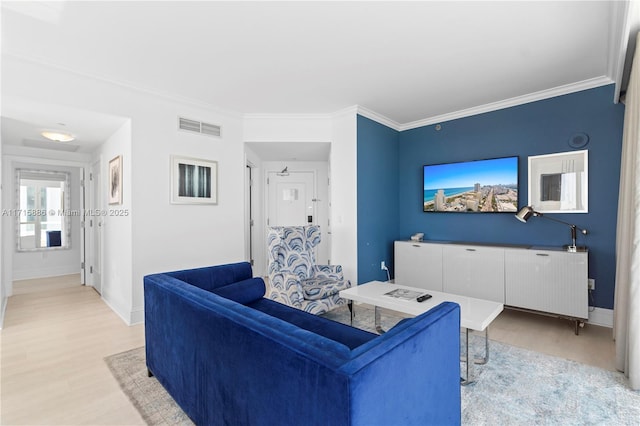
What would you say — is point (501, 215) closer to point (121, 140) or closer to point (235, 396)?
point (235, 396)

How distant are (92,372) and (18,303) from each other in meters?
2.94

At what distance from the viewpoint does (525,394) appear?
→ 199 centimetres

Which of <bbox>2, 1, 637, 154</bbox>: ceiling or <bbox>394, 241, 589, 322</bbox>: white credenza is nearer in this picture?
<bbox>2, 1, 637, 154</bbox>: ceiling

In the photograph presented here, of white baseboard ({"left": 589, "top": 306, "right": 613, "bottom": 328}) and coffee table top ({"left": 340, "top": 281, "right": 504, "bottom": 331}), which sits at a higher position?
coffee table top ({"left": 340, "top": 281, "right": 504, "bottom": 331})

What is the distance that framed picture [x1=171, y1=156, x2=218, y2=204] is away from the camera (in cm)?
363

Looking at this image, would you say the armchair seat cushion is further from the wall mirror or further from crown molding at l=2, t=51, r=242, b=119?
the wall mirror

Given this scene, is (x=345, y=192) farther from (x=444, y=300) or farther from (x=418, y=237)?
(x=444, y=300)

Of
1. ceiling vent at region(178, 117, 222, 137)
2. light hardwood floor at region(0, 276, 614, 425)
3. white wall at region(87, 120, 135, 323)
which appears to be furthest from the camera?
ceiling vent at region(178, 117, 222, 137)

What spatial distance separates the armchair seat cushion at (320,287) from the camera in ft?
10.4

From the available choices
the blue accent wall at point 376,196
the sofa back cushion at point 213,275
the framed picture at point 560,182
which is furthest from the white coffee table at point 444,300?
the framed picture at point 560,182

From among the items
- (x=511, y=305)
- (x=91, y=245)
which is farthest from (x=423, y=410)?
(x=91, y=245)

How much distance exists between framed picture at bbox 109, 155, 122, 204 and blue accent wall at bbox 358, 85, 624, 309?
2.99m

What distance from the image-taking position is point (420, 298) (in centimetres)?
258

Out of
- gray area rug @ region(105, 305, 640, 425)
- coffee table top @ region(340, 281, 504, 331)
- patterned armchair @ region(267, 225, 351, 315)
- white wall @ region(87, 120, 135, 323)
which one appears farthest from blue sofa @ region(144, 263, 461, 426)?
white wall @ region(87, 120, 135, 323)
